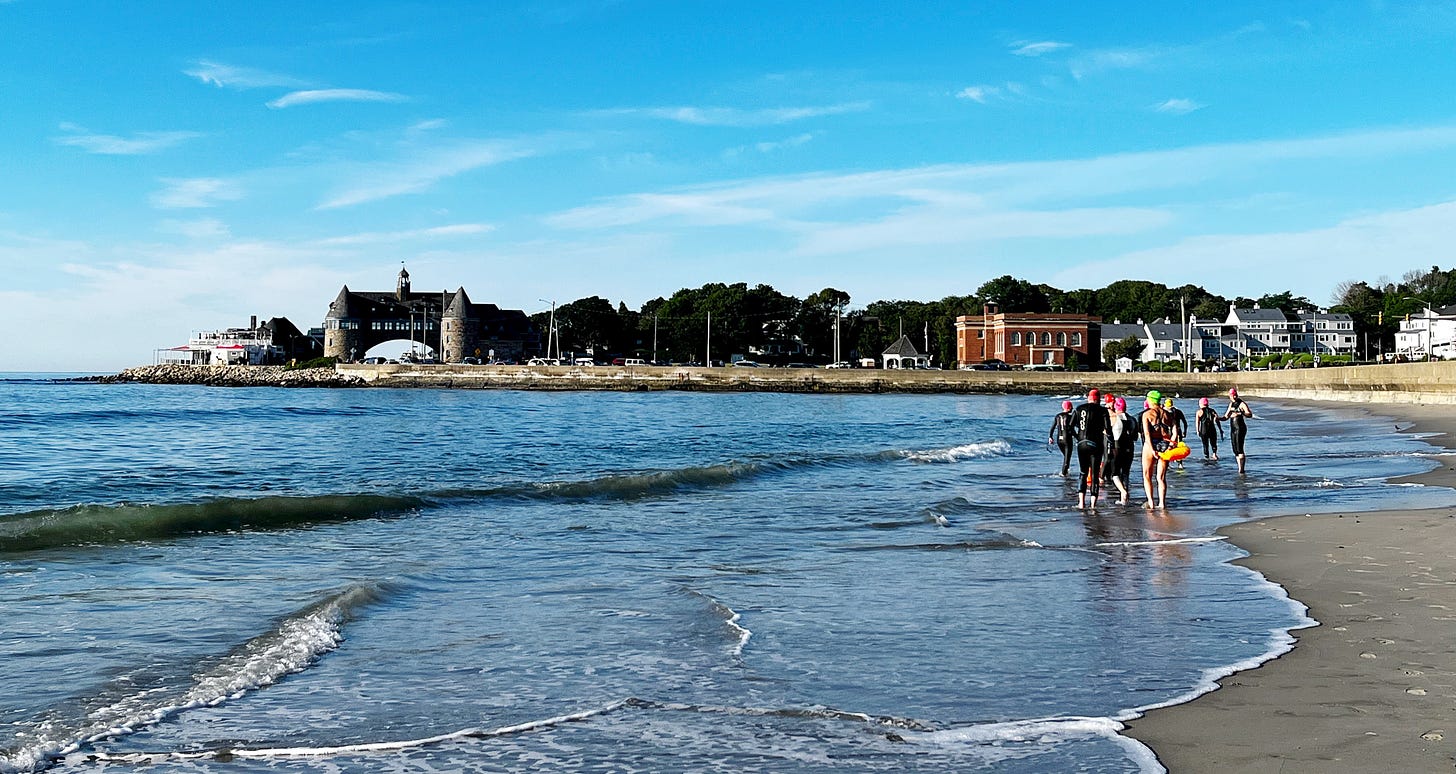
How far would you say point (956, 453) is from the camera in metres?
27.6

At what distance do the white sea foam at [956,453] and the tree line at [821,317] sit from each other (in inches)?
4193

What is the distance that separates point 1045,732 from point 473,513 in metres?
11.9

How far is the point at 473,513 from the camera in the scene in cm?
1612

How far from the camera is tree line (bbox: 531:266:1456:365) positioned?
472 feet

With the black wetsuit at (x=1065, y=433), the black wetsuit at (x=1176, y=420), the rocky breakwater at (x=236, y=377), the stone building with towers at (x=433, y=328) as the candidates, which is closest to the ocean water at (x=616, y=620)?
the black wetsuit at (x=1065, y=433)

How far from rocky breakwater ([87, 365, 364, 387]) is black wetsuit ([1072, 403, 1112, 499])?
107 metres

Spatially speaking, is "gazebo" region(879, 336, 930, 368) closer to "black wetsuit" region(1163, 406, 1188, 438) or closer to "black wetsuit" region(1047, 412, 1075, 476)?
"black wetsuit" region(1047, 412, 1075, 476)

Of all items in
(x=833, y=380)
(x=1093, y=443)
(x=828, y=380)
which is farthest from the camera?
(x=828, y=380)

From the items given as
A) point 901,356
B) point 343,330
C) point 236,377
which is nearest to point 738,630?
point 901,356

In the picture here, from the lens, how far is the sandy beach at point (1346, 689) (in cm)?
483

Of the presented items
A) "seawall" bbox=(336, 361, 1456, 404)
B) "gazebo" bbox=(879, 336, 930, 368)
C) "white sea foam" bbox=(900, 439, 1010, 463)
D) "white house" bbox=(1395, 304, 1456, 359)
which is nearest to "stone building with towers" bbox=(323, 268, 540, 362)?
"seawall" bbox=(336, 361, 1456, 404)

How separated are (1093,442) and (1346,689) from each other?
33.8 feet

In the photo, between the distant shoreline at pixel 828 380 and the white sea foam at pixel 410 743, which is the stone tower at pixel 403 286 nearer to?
the distant shoreline at pixel 828 380

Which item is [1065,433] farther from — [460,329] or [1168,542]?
[460,329]
